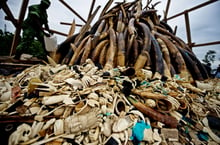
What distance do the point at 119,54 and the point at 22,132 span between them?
1408 millimetres

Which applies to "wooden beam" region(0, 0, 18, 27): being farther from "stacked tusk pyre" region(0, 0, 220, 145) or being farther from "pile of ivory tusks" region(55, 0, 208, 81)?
"stacked tusk pyre" region(0, 0, 220, 145)

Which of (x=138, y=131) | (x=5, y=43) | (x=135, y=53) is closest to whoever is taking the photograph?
(x=138, y=131)

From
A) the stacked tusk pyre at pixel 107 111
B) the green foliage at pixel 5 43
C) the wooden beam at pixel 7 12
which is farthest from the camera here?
the green foliage at pixel 5 43

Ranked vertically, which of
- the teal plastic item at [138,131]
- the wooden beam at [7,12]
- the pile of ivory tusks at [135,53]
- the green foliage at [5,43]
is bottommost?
the teal plastic item at [138,131]

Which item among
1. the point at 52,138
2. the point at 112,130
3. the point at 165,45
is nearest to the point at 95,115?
the point at 112,130

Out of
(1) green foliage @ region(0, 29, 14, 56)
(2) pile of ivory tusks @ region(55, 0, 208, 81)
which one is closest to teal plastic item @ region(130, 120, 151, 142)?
(2) pile of ivory tusks @ region(55, 0, 208, 81)

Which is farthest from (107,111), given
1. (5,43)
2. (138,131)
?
(5,43)

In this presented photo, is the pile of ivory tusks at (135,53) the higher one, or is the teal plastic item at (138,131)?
the pile of ivory tusks at (135,53)

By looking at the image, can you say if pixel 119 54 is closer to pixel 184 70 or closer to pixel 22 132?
pixel 184 70

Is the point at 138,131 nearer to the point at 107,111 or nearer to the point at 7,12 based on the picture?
the point at 107,111

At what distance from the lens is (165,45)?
2084 mm

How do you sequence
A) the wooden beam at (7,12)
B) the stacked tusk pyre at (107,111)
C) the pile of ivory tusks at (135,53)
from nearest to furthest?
the stacked tusk pyre at (107,111)
the pile of ivory tusks at (135,53)
the wooden beam at (7,12)

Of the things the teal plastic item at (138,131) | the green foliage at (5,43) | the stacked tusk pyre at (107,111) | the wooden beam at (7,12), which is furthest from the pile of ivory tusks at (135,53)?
the green foliage at (5,43)

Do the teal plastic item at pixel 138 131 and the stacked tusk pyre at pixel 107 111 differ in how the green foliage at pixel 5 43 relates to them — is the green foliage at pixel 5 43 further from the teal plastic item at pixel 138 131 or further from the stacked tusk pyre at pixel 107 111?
the teal plastic item at pixel 138 131
